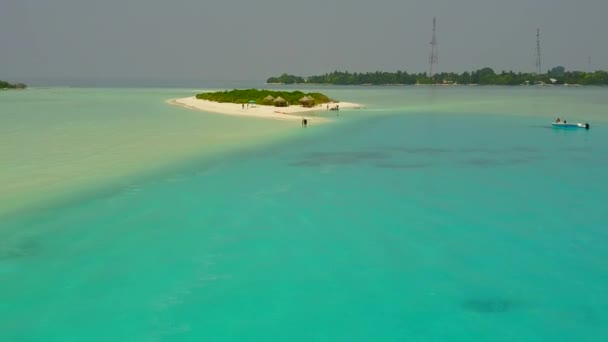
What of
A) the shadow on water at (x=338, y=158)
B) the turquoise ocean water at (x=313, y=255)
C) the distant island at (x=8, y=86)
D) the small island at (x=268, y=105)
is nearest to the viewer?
the turquoise ocean water at (x=313, y=255)

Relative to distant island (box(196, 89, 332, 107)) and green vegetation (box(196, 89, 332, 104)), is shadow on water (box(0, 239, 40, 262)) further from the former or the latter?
green vegetation (box(196, 89, 332, 104))

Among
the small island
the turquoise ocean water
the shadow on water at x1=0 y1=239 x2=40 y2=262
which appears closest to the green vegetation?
the small island

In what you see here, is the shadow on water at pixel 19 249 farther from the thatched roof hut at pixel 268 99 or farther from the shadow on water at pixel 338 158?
the thatched roof hut at pixel 268 99

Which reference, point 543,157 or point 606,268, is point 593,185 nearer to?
point 543,157

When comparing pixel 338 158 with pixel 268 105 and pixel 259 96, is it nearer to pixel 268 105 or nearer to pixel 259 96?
pixel 268 105

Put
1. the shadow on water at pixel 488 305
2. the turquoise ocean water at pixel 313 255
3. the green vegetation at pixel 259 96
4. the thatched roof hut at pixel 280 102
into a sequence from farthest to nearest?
the green vegetation at pixel 259 96 < the thatched roof hut at pixel 280 102 < the shadow on water at pixel 488 305 < the turquoise ocean water at pixel 313 255

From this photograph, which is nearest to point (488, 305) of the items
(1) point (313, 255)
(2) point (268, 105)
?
(1) point (313, 255)

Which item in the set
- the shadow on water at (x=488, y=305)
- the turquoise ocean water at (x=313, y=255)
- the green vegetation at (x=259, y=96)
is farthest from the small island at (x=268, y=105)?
the shadow on water at (x=488, y=305)

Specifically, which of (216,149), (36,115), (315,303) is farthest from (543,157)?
(36,115)

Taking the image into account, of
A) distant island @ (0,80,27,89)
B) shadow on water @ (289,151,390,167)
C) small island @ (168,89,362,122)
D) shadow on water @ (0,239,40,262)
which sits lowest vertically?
shadow on water @ (0,239,40,262)
